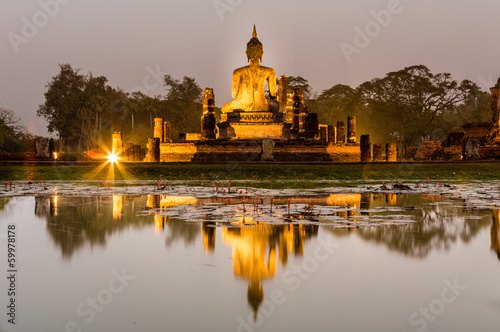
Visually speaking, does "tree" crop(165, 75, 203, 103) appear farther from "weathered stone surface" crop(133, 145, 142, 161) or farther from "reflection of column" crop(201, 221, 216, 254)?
"reflection of column" crop(201, 221, 216, 254)

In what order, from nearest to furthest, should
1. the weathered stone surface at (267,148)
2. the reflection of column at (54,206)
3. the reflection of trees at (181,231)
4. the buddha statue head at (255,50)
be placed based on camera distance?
the reflection of trees at (181,231)
the reflection of column at (54,206)
the weathered stone surface at (267,148)
the buddha statue head at (255,50)

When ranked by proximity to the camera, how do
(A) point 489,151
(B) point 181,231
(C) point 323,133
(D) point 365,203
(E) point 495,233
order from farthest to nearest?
1. (C) point 323,133
2. (A) point 489,151
3. (D) point 365,203
4. (B) point 181,231
5. (E) point 495,233

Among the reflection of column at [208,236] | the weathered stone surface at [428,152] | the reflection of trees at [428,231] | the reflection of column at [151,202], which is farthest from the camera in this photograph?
the weathered stone surface at [428,152]

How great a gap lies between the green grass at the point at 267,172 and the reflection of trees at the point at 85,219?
10.5m

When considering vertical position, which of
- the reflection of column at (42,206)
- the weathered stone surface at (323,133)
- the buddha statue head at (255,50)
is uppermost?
the buddha statue head at (255,50)

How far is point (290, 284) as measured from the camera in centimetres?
630

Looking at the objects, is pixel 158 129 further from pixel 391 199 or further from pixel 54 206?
pixel 391 199

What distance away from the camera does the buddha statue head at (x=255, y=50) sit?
4097 cm

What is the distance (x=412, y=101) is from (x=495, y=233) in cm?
5810

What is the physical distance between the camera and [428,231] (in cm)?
1002

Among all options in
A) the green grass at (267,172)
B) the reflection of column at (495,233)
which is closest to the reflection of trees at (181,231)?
the reflection of column at (495,233)

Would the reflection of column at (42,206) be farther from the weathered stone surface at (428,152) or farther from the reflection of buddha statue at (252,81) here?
the weathered stone surface at (428,152)

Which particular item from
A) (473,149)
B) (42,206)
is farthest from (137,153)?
(42,206)

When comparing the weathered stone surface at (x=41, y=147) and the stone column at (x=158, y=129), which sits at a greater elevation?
the stone column at (x=158, y=129)
